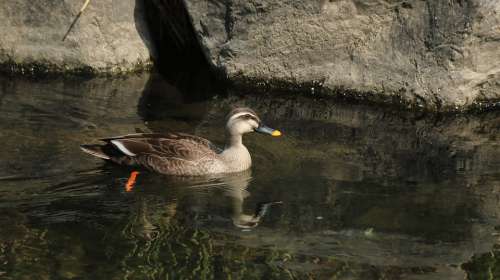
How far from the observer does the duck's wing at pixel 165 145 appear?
10.1m

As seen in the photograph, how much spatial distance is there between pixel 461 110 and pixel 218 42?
318 centimetres

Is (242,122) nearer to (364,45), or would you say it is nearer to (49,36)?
(364,45)

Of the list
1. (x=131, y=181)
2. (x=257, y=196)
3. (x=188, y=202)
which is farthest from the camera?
(x=131, y=181)

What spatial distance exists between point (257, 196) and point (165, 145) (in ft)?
4.36

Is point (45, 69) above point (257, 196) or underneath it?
above

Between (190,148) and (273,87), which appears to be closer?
(190,148)

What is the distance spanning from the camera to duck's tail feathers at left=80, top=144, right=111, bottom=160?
32.9ft

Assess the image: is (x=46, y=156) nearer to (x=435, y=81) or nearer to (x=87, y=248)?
(x=87, y=248)

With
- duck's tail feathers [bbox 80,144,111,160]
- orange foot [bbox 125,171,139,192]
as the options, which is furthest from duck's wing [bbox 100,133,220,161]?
orange foot [bbox 125,171,139,192]

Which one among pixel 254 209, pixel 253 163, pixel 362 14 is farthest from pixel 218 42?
pixel 254 209

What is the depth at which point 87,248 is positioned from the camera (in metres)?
7.92

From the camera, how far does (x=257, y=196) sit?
368 inches

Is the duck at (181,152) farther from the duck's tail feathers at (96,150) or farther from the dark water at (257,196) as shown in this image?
the dark water at (257,196)

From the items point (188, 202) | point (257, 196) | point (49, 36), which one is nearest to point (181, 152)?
point (188, 202)
